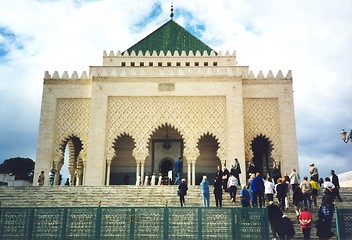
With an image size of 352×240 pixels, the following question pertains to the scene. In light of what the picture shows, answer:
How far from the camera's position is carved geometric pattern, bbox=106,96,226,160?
13.4 metres

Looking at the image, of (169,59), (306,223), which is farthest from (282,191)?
(169,59)

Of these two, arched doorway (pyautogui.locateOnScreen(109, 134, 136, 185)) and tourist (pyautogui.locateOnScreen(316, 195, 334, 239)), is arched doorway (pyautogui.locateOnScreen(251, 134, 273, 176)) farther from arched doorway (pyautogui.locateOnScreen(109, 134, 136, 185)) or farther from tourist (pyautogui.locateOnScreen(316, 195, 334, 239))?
tourist (pyautogui.locateOnScreen(316, 195, 334, 239))

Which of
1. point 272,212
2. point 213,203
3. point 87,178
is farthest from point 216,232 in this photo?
point 87,178

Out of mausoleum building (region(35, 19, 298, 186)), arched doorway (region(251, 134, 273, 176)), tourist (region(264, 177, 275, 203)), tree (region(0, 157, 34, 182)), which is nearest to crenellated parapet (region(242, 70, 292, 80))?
mausoleum building (region(35, 19, 298, 186))

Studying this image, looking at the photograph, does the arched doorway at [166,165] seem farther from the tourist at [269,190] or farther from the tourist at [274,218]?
the tourist at [274,218]

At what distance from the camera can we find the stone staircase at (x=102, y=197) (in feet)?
28.0

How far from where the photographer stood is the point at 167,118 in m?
13.6

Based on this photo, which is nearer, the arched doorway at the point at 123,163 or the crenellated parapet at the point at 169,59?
the arched doorway at the point at 123,163

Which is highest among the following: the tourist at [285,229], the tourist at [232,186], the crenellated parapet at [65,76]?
Answer: the crenellated parapet at [65,76]

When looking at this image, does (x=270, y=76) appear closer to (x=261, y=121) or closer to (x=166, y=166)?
(x=261, y=121)

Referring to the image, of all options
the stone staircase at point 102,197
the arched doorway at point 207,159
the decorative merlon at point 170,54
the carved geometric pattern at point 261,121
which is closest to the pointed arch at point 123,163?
the arched doorway at point 207,159

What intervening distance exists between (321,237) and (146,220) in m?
2.70

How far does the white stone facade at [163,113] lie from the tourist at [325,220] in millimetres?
7020

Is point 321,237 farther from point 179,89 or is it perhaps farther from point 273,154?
point 179,89
